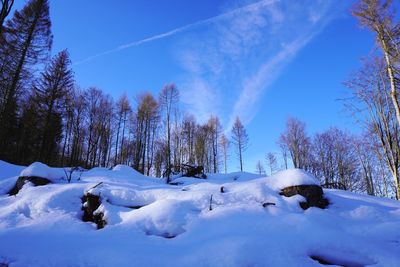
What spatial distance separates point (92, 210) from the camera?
568 centimetres

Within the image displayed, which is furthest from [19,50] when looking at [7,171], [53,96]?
[7,171]

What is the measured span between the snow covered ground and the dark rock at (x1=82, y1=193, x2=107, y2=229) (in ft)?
0.37

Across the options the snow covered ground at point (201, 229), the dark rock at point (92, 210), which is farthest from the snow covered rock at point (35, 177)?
the dark rock at point (92, 210)

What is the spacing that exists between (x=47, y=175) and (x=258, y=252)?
712 centimetres

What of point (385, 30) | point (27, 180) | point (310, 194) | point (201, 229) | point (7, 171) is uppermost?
point (385, 30)

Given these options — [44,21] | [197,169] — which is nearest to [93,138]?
[44,21]

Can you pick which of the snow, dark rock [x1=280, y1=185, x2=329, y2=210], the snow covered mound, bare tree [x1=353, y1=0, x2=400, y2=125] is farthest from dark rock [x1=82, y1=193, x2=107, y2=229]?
bare tree [x1=353, y1=0, x2=400, y2=125]

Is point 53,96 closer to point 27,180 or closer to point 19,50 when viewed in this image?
point 19,50

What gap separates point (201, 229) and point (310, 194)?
2942mm

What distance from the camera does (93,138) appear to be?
2694 centimetres

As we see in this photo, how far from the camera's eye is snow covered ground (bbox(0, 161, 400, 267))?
3418 millimetres

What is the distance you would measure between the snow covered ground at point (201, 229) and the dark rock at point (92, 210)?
4.5 inches

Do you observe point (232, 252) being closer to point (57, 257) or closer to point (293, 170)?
Result: point (57, 257)

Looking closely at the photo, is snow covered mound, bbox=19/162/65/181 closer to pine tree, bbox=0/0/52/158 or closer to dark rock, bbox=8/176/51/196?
dark rock, bbox=8/176/51/196
